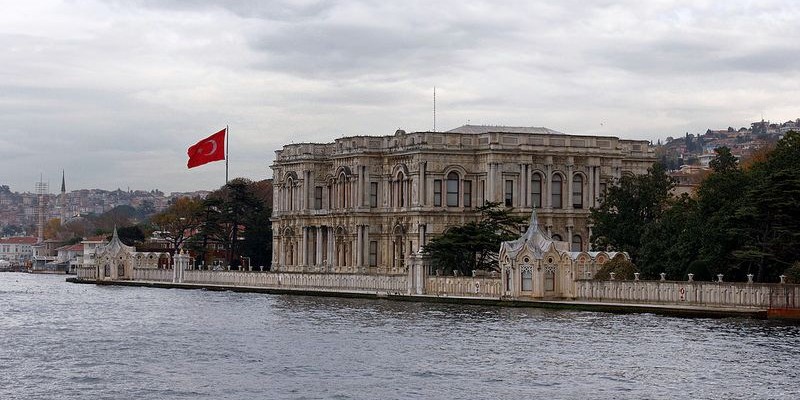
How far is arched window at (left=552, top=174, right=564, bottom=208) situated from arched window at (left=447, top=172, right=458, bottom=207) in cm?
519

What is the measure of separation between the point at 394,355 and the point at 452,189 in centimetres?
4225

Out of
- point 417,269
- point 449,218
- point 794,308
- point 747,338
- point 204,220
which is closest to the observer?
point 747,338

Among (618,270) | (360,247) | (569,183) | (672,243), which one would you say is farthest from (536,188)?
(672,243)

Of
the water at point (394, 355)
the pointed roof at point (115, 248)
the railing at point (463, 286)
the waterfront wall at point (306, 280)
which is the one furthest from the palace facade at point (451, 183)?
the water at point (394, 355)

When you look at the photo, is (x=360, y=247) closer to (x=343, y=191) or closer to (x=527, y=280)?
(x=343, y=191)

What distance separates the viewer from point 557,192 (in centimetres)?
8294

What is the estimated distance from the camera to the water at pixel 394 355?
3344 centimetres

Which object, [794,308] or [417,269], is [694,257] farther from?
[417,269]

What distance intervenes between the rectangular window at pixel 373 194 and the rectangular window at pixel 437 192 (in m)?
5.14

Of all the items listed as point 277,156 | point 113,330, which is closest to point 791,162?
point 113,330

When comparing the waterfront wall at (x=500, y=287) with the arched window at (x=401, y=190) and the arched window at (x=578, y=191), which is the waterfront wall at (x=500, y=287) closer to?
the arched window at (x=401, y=190)

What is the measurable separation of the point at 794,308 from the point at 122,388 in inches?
983

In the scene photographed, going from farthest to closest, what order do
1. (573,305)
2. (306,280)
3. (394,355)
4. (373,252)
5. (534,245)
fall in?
1. (373,252)
2. (306,280)
3. (534,245)
4. (573,305)
5. (394,355)

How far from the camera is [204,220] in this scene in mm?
105688
